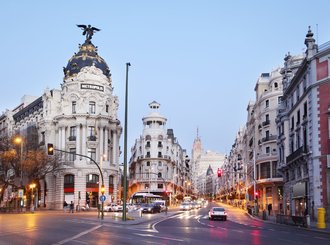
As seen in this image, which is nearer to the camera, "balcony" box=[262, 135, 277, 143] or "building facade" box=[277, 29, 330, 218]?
"building facade" box=[277, 29, 330, 218]

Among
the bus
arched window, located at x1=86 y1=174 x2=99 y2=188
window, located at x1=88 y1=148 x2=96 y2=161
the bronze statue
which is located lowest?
the bus

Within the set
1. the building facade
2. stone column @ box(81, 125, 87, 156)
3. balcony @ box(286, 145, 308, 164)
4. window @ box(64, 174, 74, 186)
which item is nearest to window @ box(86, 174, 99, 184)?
window @ box(64, 174, 74, 186)

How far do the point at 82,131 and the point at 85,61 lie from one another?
14.4 meters

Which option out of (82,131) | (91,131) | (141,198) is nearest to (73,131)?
(82,131)

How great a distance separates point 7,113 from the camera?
127500mm

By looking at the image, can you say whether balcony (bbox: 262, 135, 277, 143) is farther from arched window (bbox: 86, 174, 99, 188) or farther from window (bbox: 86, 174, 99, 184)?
window (bbox: 86, 174, 99, 184)

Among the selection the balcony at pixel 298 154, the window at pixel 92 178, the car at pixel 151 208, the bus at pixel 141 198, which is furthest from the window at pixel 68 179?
the balcony at pixel 298 154

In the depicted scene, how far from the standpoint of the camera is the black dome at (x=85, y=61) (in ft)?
314

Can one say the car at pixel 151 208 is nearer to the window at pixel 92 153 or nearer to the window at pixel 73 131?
the window at pixel 92 153

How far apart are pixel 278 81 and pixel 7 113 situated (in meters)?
79.2

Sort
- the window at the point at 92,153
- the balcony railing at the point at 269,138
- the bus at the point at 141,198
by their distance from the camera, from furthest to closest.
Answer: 1. the bus at the point at 141,198
2. the window at the point at 92,153
3. the balcony railing at the point at 269,138

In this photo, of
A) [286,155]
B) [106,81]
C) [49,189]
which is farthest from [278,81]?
[49,189]

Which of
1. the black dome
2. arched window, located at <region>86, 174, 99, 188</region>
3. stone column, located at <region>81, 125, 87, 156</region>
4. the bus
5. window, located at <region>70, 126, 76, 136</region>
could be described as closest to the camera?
arched window, located at <region>86, 174, 99, 188</region>

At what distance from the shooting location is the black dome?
95.8 meters
